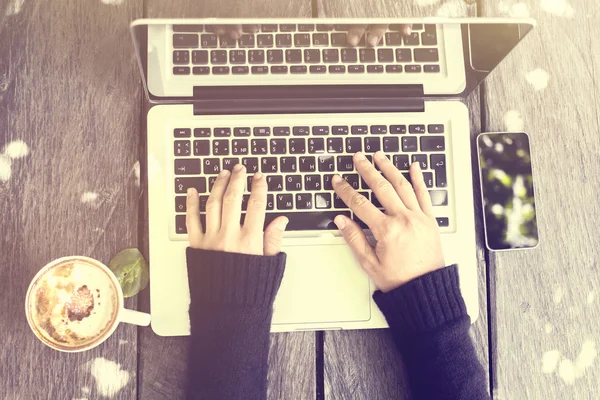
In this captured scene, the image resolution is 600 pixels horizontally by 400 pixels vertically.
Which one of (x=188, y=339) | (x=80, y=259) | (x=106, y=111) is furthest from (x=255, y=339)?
(x=106, y=111)

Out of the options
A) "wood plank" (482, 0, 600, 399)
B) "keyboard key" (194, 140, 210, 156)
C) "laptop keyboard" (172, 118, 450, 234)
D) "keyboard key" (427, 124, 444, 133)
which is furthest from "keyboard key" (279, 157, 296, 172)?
"wood plank" (482, 0, 600, 399)

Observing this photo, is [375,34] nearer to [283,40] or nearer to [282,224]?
[283,40]

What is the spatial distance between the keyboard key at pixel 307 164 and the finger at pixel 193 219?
0.16 m

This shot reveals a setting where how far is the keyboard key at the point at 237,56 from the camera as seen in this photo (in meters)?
0.69

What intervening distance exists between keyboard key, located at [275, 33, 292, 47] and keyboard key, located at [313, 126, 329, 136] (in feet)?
0.41

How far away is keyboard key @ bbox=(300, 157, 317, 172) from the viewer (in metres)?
0.70

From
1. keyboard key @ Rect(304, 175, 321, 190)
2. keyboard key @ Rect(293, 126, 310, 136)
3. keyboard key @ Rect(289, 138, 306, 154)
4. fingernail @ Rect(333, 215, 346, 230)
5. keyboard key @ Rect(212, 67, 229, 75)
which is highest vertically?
keyboard key @ Rect(212, 67, 229, 75)

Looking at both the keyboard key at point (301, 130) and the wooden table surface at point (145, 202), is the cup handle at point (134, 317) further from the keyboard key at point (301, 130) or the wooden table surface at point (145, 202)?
the keyboard key at point (301, 130)

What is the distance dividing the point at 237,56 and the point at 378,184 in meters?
0.27

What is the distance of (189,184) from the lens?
2.28 feet

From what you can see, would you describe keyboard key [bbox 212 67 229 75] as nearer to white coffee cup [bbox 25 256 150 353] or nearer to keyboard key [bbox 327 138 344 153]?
keyboard key [bbox 327 138 344 153]

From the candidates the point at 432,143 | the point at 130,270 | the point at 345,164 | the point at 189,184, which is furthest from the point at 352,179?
the point at 130,270

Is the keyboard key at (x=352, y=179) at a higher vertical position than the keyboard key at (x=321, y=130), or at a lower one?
lower

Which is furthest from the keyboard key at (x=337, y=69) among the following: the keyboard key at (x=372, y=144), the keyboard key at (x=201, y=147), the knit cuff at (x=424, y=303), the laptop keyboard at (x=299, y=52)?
the knit cuff at (x=424, y=303)
